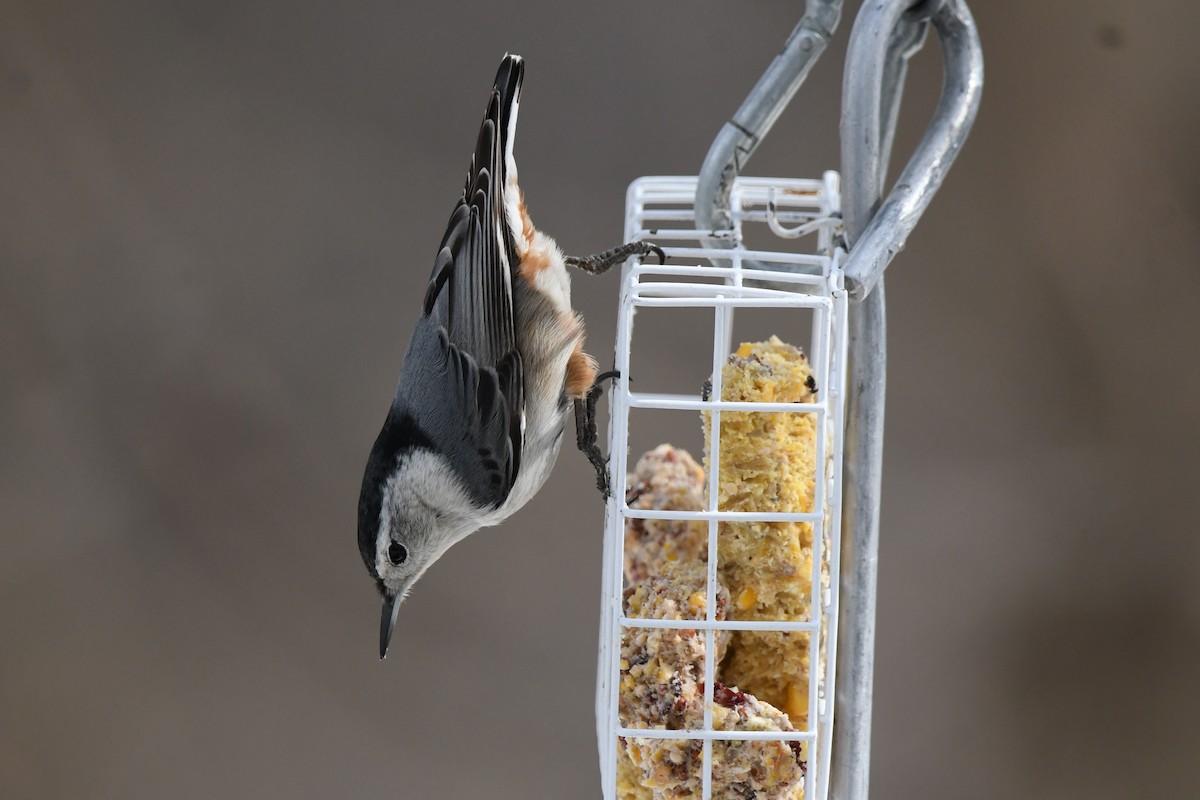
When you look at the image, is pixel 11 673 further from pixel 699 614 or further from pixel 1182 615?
pixel 1182 615

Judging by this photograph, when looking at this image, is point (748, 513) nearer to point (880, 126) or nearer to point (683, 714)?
point (683, 714)

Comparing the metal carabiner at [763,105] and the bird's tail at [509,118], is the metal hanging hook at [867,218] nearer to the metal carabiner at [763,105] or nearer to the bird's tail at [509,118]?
the metal carabiner at [763,105]

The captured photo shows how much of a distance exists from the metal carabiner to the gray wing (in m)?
0.60

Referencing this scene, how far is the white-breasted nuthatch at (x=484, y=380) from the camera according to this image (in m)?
1.79

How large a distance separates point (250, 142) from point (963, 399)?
1971 mm

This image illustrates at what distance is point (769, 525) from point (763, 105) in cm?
43

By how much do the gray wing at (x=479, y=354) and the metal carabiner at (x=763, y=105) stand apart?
60 cm

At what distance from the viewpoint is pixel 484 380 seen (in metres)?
1.80

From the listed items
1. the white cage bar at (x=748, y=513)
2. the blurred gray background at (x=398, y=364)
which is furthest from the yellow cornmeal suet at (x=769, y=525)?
the blurred gray background at (x=398, y=364)

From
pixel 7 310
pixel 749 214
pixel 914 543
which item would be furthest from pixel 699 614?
pixel 7 310

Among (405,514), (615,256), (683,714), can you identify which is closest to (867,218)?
(683,714)

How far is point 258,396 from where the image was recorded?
3098 mm

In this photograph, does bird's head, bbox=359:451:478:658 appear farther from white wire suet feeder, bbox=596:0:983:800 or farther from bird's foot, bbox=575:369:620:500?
white wire suet feeder, bbox=596:0:983:800

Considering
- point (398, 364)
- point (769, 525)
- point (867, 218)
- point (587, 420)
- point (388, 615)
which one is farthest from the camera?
point (398, 364)
